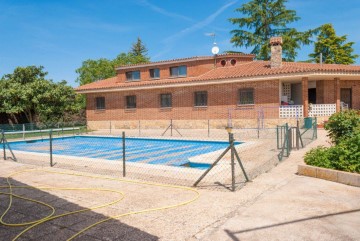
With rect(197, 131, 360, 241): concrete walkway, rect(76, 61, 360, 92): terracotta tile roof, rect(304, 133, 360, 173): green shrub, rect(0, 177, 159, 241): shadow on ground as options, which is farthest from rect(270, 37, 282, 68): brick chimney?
rect(0, 177, 159, 241): shadow on ground

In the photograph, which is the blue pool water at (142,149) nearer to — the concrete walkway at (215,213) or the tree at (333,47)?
the concrete walkway at (215,213)

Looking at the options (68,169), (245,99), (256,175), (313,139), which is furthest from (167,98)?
(256,175)

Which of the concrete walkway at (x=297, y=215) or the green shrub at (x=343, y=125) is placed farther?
the green shrub at (x=343, y=125)

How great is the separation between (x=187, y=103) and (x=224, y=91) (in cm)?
348

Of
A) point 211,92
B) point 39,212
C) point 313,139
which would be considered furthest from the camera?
point 211,92

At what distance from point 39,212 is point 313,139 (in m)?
12.9

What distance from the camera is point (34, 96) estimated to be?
25828mm

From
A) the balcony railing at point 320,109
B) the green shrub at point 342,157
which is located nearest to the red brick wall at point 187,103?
the balcony railing at point 320,109

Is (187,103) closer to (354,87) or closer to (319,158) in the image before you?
(354,87)

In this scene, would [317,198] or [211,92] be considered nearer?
[317,198]

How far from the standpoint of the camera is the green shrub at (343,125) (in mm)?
8219

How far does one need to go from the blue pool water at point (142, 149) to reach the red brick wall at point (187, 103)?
6912mm

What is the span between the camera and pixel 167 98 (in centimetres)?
2686

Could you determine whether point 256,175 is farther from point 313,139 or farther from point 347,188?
point 313,139
